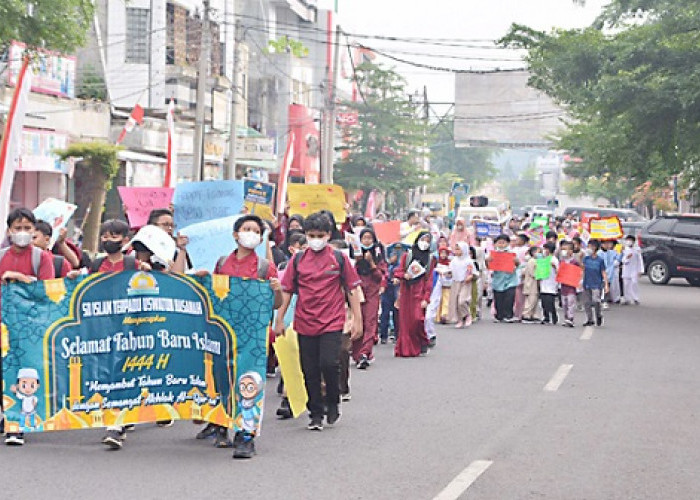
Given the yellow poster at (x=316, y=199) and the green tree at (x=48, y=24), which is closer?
the green tree at (x=48, y=24)

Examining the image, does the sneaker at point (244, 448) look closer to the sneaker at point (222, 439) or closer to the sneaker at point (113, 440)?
the sneaker at point (222, 439)

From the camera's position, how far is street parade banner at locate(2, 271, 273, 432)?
29.7 feet

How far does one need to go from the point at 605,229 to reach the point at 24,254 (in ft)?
60.2

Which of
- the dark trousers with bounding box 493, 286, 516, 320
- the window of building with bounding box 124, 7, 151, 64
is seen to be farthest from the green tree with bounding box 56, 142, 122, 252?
the window of building with bounding box 124, 7, 151, 64

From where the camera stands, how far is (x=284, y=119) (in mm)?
67750

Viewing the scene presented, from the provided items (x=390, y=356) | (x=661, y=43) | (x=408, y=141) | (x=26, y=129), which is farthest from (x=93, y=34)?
(x=408, y=141)

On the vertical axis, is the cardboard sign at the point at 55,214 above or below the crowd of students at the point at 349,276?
above

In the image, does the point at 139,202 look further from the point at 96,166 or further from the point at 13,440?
the point at 96,166

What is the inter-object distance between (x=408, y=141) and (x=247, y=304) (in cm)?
6019

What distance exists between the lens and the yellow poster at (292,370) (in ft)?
34.3

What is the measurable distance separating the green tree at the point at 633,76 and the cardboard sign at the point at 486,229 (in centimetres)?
299

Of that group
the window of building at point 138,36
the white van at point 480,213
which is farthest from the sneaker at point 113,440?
the window of building at point 138,36

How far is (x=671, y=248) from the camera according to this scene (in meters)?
35.2

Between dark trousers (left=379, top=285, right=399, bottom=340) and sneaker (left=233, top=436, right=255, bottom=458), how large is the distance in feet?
29.5
